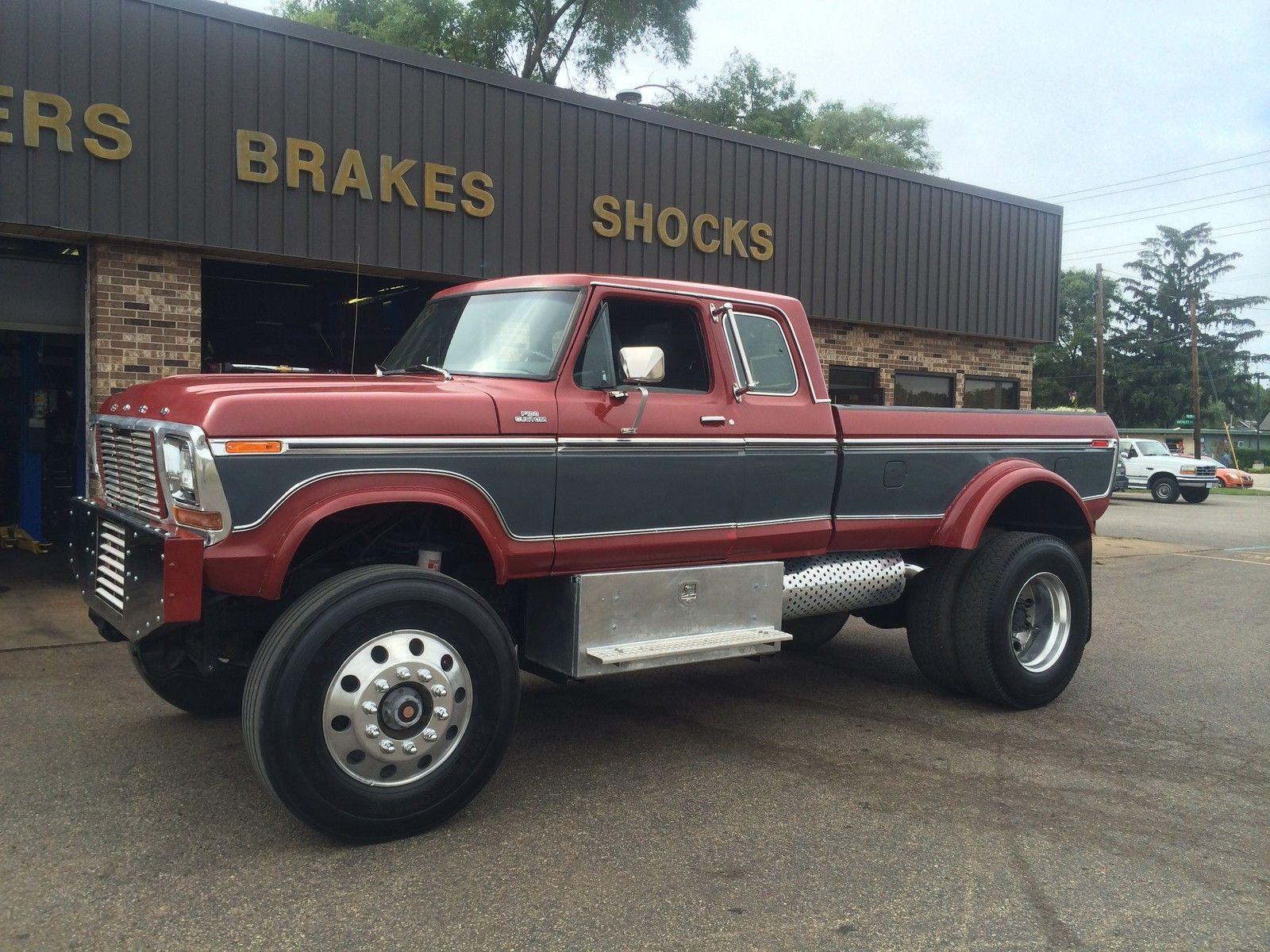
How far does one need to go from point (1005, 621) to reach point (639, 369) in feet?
8.95

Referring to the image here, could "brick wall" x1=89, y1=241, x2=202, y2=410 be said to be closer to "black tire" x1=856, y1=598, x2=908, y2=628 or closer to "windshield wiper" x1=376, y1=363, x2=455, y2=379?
"windshield wiper" x1=376, y1=363, x2=455, y2=379

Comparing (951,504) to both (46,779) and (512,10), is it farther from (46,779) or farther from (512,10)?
(512,10)

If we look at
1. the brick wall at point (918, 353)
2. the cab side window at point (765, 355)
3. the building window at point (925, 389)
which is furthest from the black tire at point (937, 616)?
the building window at point (925, 389)

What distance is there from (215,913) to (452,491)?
1694 mm

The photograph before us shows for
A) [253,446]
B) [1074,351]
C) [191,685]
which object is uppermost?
[1074,351]

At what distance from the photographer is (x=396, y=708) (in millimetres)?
3965

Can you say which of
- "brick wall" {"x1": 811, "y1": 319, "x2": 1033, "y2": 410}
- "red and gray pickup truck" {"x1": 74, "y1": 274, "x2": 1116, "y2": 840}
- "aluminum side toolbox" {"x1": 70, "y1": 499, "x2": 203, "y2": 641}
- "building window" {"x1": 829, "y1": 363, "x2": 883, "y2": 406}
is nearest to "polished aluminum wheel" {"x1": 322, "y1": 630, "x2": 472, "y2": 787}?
"red and gray pickup truck" {"x1": 74, "y1": 274, "x2": 1116, "y2": 840}

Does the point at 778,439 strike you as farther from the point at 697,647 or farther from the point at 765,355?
the point at 697,647

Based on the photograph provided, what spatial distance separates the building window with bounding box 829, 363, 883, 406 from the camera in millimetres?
14516

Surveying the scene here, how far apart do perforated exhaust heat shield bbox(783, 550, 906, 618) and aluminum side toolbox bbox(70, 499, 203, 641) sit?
289 centimetres

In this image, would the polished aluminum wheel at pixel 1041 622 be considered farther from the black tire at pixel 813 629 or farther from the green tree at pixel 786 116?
the green tree at pixel 786 116

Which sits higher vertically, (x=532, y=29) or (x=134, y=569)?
(x=532, y=29)

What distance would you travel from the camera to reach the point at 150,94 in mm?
8711

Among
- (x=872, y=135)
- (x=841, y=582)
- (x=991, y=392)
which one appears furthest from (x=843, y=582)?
(x=872, y=135)
